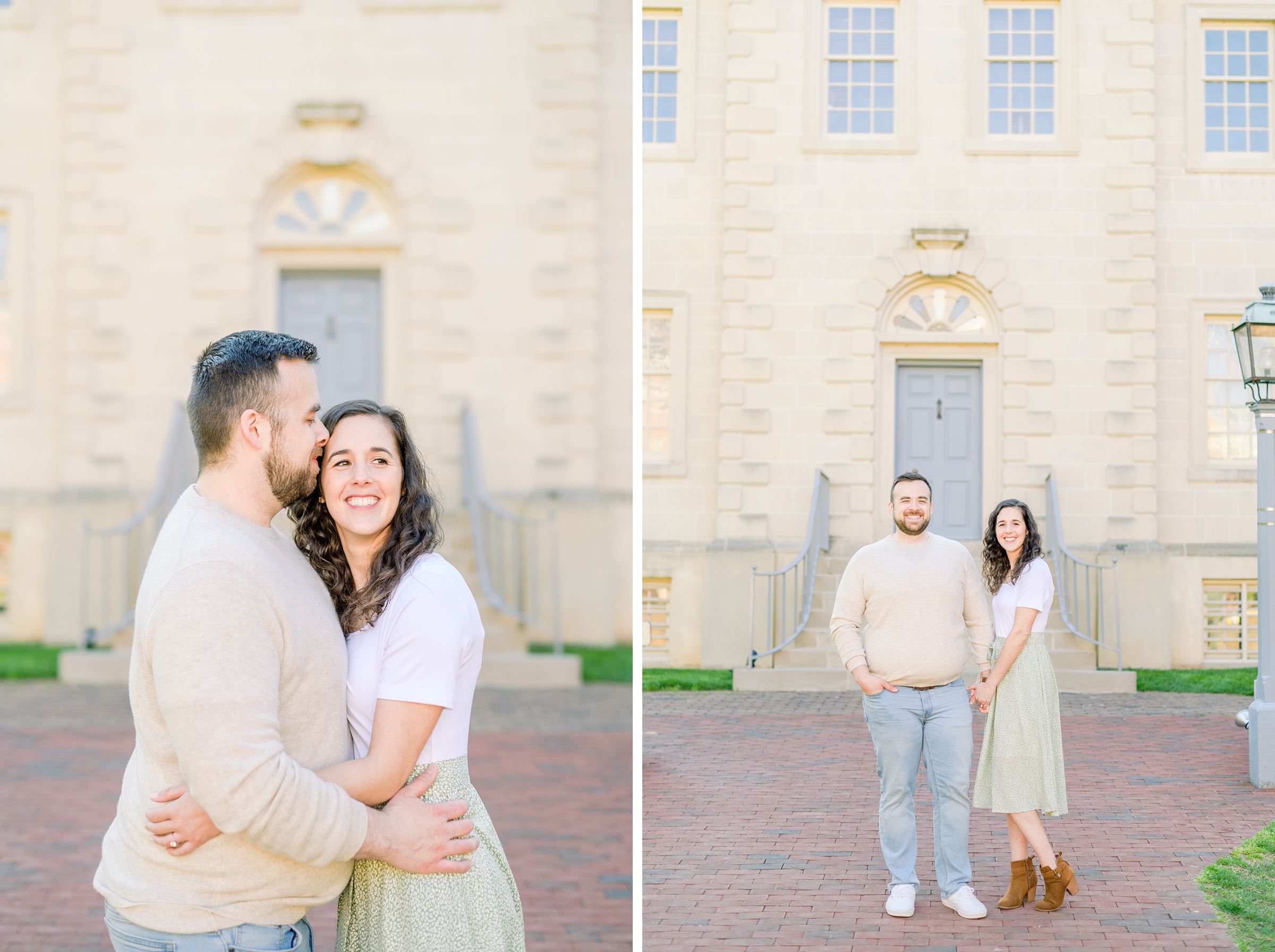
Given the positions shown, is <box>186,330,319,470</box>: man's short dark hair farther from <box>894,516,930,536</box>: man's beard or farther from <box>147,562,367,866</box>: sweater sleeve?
→ <box>894,516,930,536</box>: man's beard

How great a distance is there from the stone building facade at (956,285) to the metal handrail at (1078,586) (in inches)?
1.5

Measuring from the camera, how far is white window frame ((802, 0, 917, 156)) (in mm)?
4102

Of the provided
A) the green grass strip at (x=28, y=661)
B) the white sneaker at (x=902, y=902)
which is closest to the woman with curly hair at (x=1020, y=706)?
the white sneaker at (x=902, y=902)

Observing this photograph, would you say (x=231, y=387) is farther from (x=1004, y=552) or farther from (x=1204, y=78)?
(x=1204, y=78)

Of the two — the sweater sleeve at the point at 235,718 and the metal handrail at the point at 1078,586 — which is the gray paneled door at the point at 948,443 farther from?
the sweater sleeve at the point at 235,718

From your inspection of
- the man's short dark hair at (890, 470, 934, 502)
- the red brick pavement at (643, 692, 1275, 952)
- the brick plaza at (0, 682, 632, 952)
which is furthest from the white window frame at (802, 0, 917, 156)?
the brick plaza at (0, 682, 632, 952)

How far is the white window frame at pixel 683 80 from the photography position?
425cm

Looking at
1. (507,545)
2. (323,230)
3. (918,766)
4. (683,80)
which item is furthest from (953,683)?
(323,230)

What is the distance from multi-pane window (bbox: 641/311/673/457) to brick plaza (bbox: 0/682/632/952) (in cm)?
202

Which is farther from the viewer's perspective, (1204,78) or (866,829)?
(866,829)

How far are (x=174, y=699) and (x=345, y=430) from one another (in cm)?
66

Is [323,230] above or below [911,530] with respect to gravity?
above

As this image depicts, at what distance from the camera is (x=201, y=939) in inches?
87.7

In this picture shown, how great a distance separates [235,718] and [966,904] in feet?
8.03
